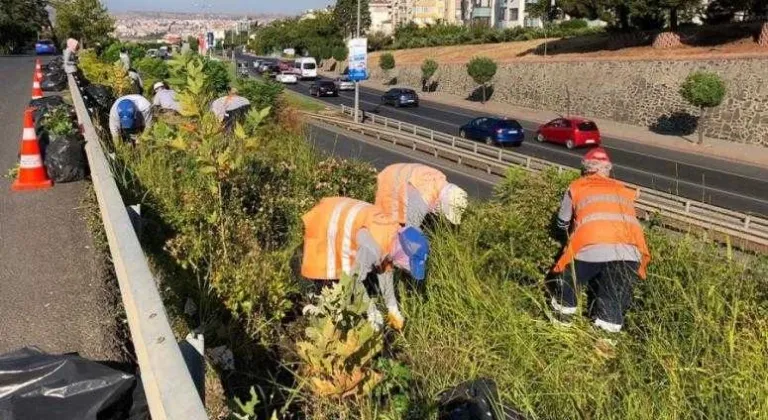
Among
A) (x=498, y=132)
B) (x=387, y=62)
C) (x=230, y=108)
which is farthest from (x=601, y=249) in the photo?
(x=387, y=62)

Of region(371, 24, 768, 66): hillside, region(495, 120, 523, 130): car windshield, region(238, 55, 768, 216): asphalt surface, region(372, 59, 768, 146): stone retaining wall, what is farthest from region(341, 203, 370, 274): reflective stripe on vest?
region(371, 24, 768, 66): hillside

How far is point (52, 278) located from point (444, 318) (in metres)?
2.55

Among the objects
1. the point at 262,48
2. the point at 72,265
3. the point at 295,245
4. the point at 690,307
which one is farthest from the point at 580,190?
the point at 262,48

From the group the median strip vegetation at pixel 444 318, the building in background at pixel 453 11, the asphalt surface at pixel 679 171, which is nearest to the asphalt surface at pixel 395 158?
the asphalt surface at pixel 679 171

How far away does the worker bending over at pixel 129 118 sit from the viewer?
8.29 meters

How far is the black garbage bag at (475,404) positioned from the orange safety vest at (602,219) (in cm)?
171

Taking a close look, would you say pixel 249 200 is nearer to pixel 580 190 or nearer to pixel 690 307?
pixel 580 190

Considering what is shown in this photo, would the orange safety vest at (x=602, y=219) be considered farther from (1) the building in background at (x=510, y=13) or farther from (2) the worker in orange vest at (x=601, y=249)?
(1) the building in background at (x=510, y=13)

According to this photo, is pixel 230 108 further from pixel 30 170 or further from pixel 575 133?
pixel 575 133

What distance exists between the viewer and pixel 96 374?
236 centimetres

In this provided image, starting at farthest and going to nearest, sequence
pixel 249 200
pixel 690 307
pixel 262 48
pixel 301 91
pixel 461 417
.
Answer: pixel 262 48 → pixel 301 91 → pixel 249 200 → pixel 690 307 → pixel 461 417

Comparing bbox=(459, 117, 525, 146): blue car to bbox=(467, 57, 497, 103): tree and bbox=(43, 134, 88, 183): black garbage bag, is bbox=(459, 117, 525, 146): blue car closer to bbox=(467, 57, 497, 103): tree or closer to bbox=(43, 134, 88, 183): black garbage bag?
bbox=(467, 57, 497, 103): tree

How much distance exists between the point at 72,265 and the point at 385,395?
261 centimetres

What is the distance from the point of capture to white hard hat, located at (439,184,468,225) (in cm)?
521
